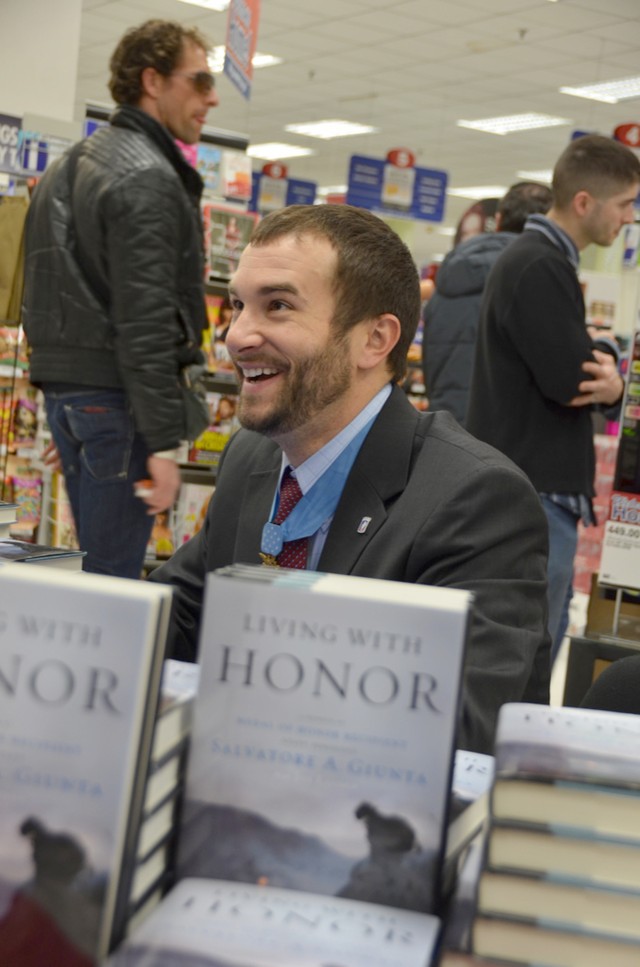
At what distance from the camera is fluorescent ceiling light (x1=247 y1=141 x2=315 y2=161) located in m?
16.8

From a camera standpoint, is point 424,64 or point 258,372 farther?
point 424,64

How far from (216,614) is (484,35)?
10.3 meters

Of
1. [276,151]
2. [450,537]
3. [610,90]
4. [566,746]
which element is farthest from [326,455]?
[276,151]

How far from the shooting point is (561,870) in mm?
738

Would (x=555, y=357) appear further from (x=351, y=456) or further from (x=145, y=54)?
(x=351, y=456)

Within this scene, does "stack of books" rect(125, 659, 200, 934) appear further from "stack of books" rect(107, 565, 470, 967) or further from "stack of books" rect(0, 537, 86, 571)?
"stack of books" rect(0, 537, 86, 571)

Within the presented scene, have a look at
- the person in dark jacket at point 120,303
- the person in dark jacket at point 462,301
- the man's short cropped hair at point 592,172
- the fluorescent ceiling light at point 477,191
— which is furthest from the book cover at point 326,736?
the fluorescent ceiling light at point 477,191

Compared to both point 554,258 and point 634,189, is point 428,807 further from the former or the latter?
point 634,189

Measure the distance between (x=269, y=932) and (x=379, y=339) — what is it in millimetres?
1160

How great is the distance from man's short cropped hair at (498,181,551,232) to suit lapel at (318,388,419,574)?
2.37 m

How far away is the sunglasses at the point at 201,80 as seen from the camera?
302 centimetres

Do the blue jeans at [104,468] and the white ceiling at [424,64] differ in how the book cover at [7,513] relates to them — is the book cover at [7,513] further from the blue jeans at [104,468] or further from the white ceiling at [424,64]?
the white ceiling at [424,64]

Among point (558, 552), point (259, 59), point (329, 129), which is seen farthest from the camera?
point (329, 129)

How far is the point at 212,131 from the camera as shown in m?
5.64
